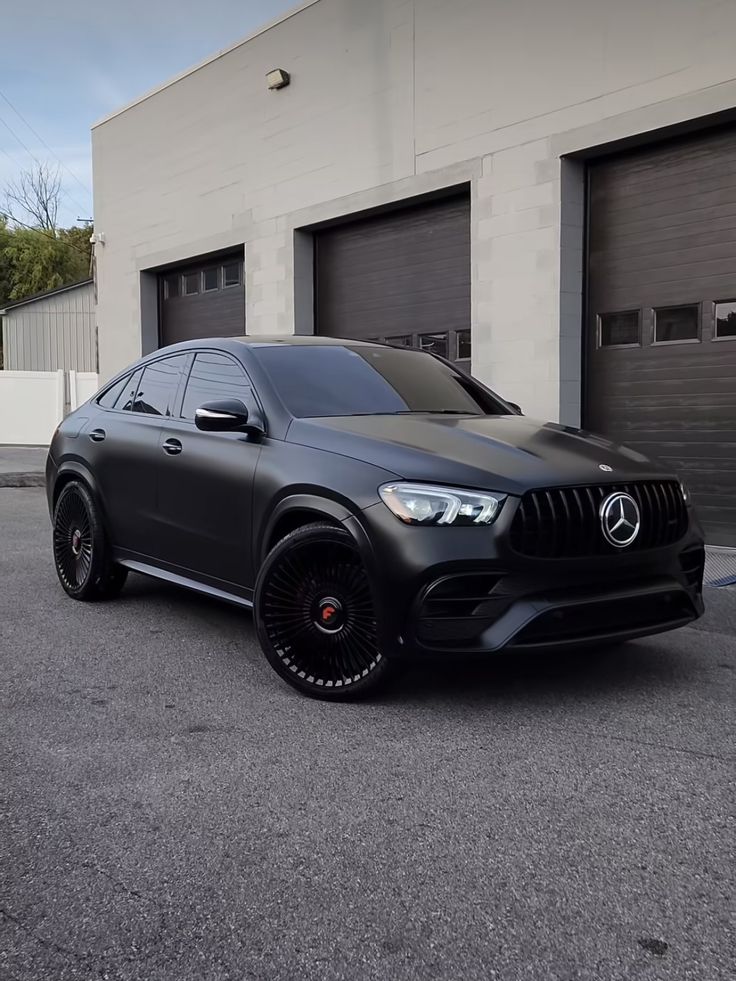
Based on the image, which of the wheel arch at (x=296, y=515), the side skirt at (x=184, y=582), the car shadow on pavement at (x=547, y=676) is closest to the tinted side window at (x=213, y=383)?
the wheel arch at (x=296, y=515)

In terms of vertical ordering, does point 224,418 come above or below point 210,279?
below

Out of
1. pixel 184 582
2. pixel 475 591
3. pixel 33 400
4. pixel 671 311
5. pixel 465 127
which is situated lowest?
pixel 184 582

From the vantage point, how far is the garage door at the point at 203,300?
48.9 ft

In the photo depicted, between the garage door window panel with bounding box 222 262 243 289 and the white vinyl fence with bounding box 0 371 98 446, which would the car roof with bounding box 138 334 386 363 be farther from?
the white vinyl fence with bounding box 0 371 98 446

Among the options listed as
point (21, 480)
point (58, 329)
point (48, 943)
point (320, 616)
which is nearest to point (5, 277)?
point (58, 329)

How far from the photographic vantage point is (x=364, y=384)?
16.3 feet

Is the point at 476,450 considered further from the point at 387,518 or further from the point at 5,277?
the point at 5,277

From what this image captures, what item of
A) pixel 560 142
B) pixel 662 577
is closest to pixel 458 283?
pixel 560 142

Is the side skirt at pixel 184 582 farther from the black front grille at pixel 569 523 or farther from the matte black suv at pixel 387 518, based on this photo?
the black front grille at pixel 569 523

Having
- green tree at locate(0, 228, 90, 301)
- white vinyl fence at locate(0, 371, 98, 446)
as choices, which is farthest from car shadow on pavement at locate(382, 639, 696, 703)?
green tree at locate(0, 228, 90, 301)

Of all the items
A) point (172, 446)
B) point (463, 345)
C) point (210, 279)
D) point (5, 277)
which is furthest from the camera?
point (5, 277)

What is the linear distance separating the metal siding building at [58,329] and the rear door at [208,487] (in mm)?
25436

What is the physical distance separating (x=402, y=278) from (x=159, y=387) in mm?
6713

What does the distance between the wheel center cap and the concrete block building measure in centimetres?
578
